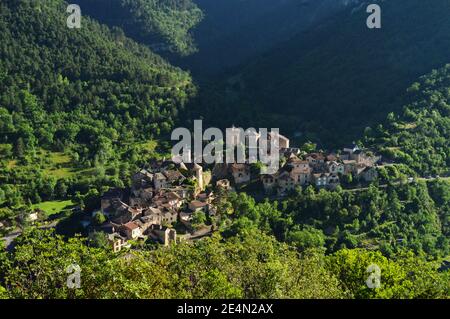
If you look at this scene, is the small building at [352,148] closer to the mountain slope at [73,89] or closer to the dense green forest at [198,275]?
the mountain slope at [73,89]

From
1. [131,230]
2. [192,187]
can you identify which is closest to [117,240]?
[131,230]

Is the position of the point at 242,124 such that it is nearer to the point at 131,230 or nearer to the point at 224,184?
the point at 224,184

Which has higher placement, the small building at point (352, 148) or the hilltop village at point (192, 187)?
the small building at point (352, 148)

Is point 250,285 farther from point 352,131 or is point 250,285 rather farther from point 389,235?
point 352,131

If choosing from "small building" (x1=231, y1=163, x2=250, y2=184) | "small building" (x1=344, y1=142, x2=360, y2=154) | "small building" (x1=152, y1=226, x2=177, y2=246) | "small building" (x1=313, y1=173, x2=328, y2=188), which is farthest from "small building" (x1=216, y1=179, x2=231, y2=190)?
"small building" (x1=344, y1=142, x2=360, y2=154)

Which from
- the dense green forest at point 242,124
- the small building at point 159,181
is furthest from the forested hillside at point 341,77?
the small building at point 159,181

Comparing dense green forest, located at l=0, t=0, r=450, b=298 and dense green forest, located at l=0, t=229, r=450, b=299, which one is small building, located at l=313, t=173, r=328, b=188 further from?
dense green forest, located at l=0, t=229, r=450, b=299
